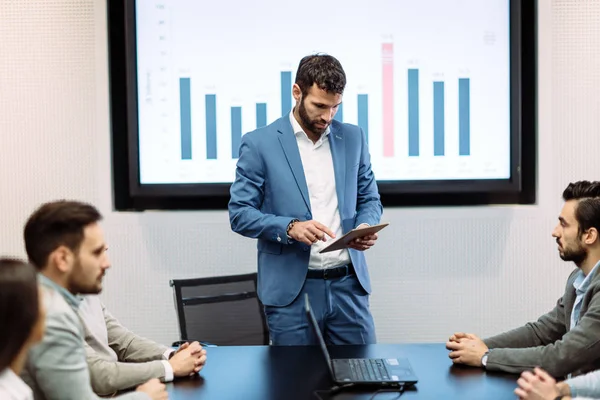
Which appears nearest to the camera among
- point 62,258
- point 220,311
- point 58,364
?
point 58,364

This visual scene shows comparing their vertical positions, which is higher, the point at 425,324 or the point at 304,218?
the point at 304,218

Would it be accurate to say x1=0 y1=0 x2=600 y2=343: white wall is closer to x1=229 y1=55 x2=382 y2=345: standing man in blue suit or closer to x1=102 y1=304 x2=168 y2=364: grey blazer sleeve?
x1=229 y1=55 x2=382 y2=345: standing man in blue suit

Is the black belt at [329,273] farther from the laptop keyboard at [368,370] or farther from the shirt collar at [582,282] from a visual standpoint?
the shirt collar at [582,282]

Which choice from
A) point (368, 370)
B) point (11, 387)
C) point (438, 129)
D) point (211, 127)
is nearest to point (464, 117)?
point (438, 129)

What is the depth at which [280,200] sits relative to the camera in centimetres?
304

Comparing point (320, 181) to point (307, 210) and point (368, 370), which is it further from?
point (368, 370)

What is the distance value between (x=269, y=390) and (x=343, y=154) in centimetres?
125

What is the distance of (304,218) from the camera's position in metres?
3.02

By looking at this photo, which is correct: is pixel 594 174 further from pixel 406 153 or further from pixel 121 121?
pixel 121 121

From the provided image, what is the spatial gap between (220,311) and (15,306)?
203 cm

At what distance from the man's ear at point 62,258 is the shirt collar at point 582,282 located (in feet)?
4.89

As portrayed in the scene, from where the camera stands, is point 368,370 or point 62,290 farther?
point 368,370

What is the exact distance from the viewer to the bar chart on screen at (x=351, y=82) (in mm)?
3920

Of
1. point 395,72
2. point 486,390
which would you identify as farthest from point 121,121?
point 486,390
